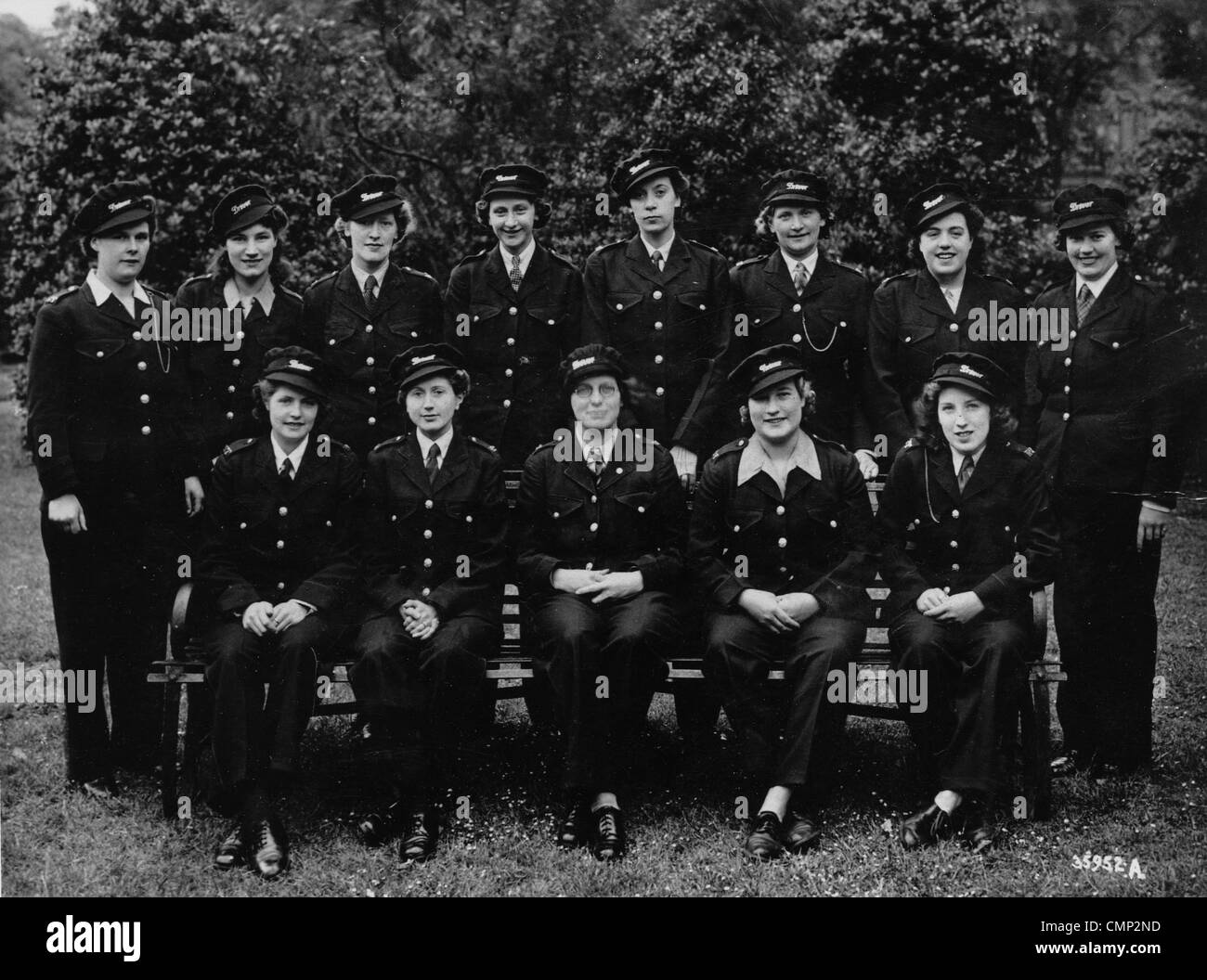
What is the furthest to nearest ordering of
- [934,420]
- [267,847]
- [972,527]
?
[934,420] → [972,527] → [267,847]

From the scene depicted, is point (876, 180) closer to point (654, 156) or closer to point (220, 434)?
point (654, 156)

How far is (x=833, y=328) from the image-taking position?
5.22 m

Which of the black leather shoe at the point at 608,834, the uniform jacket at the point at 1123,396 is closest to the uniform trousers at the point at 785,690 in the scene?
the black leather shoe at the point at 608,834

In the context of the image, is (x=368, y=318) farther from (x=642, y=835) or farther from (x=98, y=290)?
(x=642, y=835)

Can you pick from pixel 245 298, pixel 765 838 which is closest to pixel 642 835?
pixel 765 838

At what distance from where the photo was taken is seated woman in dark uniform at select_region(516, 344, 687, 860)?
4.38m

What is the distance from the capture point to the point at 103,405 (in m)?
4.84

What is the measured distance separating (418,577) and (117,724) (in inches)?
59.9

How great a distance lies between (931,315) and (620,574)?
186 cm

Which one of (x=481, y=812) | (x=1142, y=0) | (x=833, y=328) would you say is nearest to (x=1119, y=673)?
(x=833, y=328)

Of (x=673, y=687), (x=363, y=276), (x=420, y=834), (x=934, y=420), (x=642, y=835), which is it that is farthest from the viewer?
(x=363, y=276)

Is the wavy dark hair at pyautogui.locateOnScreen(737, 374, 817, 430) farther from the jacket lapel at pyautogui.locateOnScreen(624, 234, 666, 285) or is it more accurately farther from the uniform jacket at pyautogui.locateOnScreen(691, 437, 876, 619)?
the jacket lapel at pyautogui.locateOnScreen(624, 234, 666, 285)

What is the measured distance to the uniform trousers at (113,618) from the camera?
4.79 meters

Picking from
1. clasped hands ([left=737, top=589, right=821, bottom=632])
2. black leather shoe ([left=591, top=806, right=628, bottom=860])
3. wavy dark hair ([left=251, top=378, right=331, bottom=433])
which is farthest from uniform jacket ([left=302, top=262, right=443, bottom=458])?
black leather shoe ([left=591, top=806, right=628, bottom=860])
